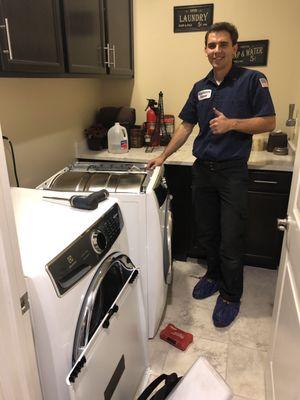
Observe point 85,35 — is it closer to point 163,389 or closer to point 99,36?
point 99,36

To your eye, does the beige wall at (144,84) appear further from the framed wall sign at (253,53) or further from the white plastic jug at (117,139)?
the white plastic jug at (117,139)

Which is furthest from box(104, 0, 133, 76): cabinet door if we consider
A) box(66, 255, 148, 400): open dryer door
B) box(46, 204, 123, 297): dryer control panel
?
box(66, 255, 148, 400): open dryer door

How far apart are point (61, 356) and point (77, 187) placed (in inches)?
37.1

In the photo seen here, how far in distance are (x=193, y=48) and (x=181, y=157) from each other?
0.97 meters

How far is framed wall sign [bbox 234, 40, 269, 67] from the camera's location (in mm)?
2504

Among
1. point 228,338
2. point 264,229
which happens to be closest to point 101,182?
point 228,338

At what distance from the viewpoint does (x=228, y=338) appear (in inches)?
75.0

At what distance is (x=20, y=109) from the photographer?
1.86 meters

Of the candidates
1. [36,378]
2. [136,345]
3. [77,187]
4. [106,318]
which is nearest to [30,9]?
[77,187]

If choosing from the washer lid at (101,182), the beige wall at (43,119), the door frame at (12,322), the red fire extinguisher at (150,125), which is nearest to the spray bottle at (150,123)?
the red fire extinguisher at (150,125)

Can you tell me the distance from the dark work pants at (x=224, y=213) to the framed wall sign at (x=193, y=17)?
4.19ft

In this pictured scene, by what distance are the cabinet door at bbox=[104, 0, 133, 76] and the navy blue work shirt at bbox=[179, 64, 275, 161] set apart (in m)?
0.76

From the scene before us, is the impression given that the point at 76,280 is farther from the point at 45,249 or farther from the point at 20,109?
the point at 20,109

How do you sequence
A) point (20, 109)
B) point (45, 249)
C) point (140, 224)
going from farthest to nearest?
1. point (20, 109)
2. point (140, 224)
3. point (45, 249)
